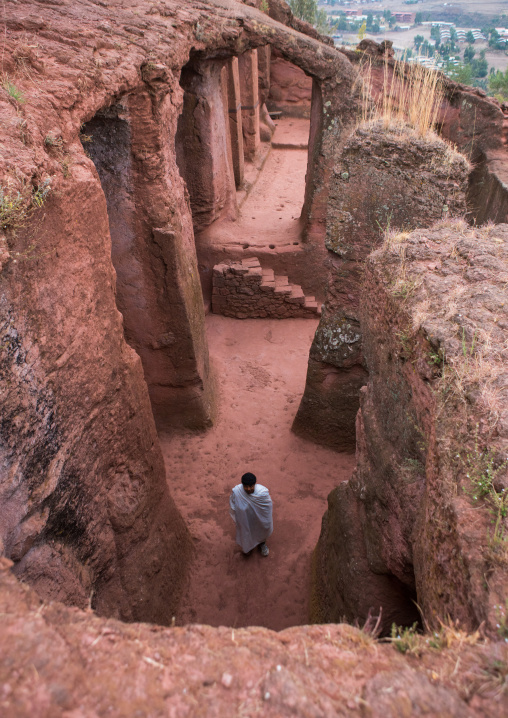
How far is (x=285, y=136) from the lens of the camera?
14539 millimetres

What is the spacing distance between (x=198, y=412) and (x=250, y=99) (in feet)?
27.2

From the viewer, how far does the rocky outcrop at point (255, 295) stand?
7.73m

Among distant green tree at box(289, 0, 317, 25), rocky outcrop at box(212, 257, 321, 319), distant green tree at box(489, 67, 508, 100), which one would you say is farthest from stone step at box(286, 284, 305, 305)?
distant green tree at box(489, 67, 508, 100)

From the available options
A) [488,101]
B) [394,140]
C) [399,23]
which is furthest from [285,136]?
[399,23]

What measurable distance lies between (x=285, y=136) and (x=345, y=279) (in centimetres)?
1120

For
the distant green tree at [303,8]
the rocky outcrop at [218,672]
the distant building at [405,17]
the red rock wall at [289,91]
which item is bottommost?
the red rock wall at [289,91]

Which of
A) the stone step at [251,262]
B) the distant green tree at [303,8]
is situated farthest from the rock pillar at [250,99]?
the distant green tree at [303,8]

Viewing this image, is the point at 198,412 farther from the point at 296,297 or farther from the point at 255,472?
the point at 296,297

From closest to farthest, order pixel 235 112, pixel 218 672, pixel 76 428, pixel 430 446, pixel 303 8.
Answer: pixel 218 672, pixel 430 446, pixel 76 428, pixel 235 112, pixel 303 8

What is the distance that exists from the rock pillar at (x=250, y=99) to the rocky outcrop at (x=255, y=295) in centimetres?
509

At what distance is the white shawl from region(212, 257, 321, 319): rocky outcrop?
4.17 meters

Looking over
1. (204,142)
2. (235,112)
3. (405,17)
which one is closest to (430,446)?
(204,142)

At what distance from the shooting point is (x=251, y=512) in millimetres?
4273

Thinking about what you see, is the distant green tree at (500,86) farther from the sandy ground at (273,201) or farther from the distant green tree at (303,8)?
the sandy ground at (273,201)
